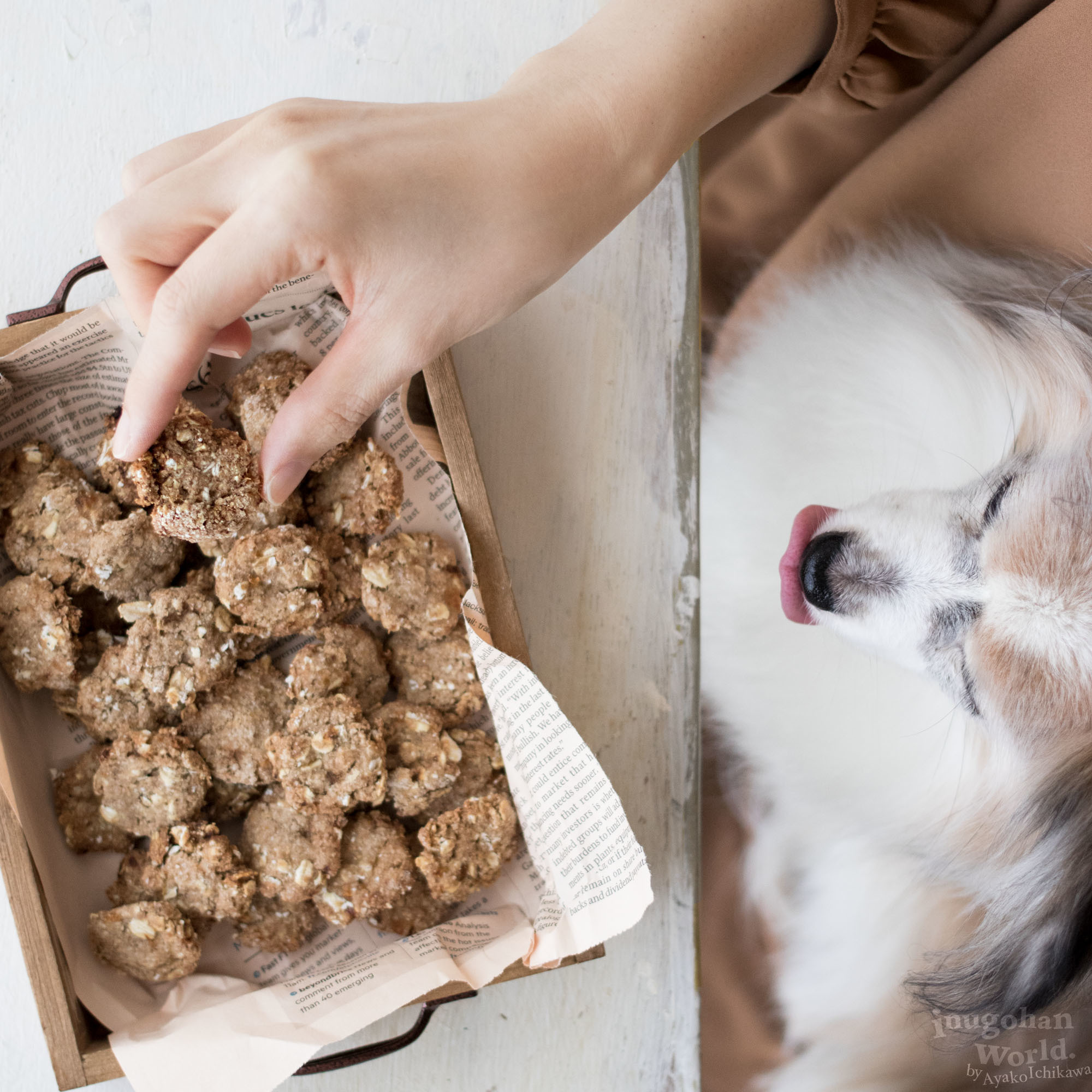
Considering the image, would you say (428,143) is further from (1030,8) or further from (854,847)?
(854,847)

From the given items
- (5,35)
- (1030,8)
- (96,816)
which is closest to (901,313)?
(1030,8)

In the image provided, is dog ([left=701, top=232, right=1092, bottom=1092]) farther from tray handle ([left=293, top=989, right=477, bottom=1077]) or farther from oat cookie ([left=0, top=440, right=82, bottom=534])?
oat cookie ([left=0, top=440, right=82, bottom=534])

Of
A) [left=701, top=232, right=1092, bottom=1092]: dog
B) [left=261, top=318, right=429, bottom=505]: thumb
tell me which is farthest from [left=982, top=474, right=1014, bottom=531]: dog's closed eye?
[left=261, top=318, right=429, bottom=505]: thumb

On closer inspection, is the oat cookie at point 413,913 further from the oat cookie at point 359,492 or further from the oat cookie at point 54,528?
the oat cookie at point 54,528

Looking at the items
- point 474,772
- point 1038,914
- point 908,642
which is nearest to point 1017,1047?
point 1038,914

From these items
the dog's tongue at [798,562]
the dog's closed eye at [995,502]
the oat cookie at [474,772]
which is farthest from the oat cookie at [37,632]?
the dog's closed eye at [995,502]

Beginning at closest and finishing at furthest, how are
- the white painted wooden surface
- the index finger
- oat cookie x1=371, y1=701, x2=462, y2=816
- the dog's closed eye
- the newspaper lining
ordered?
the index finger, the dog's closed eye, the newspaper lining, oat cookie x1=371, y1=701, x2=462, y2=816, the white painted wooden surface

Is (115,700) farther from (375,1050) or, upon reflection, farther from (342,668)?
(375,1050)
